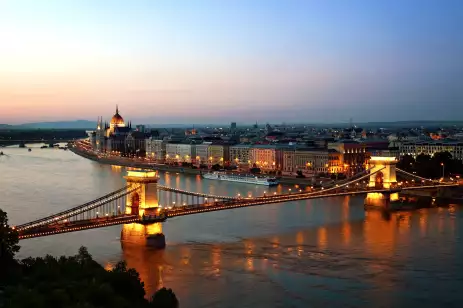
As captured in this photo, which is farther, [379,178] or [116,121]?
[116,121]

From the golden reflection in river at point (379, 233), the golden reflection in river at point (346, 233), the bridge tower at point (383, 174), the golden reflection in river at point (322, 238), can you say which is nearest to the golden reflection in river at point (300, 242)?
the golden reflection in river at point (322, 238)

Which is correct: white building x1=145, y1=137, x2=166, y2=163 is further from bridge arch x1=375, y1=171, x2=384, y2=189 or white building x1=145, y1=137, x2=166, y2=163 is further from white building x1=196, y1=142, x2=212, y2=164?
bridge arch x1=375, y1=171, x2=384, y2=189

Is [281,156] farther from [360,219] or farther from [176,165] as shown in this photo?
[360,219]

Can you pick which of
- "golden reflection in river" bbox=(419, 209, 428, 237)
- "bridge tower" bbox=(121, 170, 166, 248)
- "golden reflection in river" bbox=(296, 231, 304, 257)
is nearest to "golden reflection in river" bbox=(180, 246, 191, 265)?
"bridge tower" bbox=(121, 170, 166, 248)

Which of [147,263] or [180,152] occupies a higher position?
[180,152]

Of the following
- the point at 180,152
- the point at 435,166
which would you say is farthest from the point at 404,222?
the point at 180,152

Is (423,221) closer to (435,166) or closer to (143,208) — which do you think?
(143,208)

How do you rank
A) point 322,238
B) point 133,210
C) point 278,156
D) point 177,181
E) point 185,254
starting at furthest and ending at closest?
point 278,156 < point 177,181 < point 322,238 < point 133,210 < point 185,254

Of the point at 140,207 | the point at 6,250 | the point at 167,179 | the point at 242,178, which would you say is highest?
the point at 140,207
